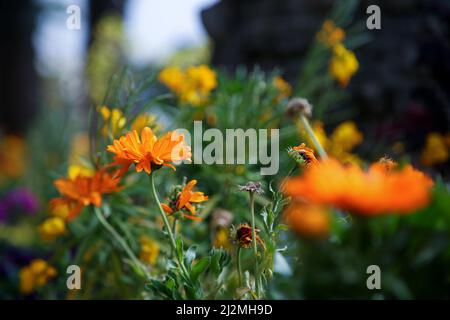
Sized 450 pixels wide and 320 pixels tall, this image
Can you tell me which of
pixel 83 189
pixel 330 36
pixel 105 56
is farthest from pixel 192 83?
pixel 105 56

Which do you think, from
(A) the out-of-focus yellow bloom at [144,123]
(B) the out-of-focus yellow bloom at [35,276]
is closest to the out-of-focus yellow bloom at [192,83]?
(A) the out-of-focus yellow bloom at [144,123]

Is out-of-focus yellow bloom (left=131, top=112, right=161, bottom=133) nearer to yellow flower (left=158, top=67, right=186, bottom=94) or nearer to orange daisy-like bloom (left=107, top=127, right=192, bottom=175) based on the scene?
yellow flower (left=158, top=67, right=186, bottom=94)

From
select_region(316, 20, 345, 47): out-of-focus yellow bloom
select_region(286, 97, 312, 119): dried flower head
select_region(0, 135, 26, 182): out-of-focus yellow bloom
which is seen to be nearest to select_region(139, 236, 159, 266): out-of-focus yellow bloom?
select_region(286, 97, 312, 119): dried flower head

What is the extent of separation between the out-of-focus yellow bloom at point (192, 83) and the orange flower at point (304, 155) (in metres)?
0.72

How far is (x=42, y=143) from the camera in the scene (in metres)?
3.05

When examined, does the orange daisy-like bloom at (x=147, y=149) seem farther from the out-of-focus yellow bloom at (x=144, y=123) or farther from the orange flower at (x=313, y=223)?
the out-of-focus yellow bloom at (x=144, y=123)

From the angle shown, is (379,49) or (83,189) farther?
(379,49)

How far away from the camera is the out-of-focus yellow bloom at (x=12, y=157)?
4349 millimetres

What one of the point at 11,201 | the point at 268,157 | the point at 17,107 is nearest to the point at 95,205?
the point at 268,157

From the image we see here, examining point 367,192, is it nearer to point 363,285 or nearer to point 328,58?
point 363,285

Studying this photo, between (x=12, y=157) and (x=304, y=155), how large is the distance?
451 cm

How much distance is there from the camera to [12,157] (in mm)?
4816

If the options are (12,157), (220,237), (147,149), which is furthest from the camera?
(12,157)

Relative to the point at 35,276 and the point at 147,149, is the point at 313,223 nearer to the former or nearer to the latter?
the point at 147,149
